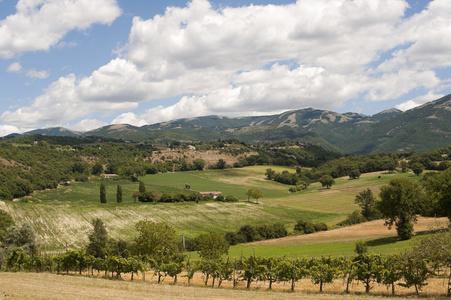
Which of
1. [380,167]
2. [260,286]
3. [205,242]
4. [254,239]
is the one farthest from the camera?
[380,167]

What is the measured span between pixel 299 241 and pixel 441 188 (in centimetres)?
3012

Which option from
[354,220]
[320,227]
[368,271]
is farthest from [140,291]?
[354,220]

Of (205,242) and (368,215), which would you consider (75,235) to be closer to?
(205,242)

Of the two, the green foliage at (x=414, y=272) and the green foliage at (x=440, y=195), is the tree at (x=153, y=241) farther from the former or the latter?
the green foliage at (x=440, y=195)

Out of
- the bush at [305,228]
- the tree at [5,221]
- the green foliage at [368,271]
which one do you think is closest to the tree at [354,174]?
the bush at [305,228]

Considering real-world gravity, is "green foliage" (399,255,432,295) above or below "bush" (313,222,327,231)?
above

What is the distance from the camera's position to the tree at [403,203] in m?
57.8

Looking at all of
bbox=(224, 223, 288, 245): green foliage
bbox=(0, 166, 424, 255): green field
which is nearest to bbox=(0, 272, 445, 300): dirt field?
bbox=(0, 166, 424, 255): green field

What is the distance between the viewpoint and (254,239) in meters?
87.5

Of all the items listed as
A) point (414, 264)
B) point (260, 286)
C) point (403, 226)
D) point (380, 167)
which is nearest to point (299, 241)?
point (403, 226)

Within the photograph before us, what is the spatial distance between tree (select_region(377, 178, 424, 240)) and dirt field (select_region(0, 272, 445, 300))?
96.0 feet

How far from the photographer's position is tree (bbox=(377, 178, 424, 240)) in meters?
57.8

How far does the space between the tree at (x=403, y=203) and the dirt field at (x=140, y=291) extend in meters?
29.2

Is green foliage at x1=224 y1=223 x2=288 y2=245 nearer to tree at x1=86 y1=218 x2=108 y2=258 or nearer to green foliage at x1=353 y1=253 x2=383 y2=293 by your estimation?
tree at x1=86 y1=218 x2=108 y2=258
